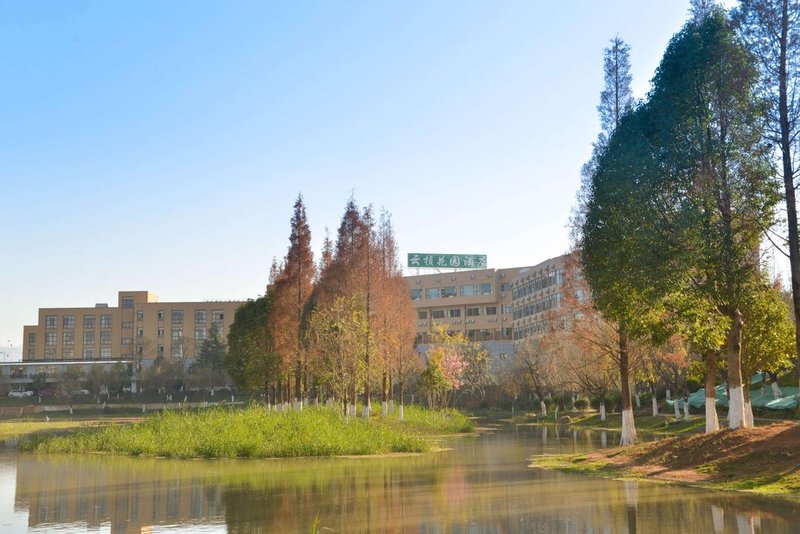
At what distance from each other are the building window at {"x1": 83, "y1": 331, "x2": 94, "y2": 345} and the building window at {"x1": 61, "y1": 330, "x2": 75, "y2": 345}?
8.37 feet

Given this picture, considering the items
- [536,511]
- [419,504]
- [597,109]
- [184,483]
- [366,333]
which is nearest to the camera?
[536,511]

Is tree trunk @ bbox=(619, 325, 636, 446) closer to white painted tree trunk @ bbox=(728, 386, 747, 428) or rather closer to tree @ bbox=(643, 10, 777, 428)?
white painted tree trunk @ bbox=(728, 386, 747, 428)

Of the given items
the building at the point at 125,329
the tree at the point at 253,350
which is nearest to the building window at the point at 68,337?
the building at the point at 125,329

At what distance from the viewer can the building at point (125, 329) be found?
143375 millimetres

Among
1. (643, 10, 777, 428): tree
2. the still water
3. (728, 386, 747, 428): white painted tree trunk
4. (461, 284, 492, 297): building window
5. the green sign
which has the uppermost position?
the green sign

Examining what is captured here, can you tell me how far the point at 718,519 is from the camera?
14336 millimetres

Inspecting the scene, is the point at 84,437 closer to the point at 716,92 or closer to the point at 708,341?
the point at 708,341

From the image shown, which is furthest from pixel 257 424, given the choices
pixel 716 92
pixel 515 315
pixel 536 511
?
pixel 515 315

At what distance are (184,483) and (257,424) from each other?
471 inches

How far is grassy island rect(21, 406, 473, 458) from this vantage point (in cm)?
3287

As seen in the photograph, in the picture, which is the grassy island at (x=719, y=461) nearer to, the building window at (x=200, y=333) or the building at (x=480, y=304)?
the building at (x=480, y=304)

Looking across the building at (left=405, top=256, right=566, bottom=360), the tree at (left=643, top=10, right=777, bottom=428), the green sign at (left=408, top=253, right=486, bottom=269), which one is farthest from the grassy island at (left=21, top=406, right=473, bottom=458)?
the green sign at (left=408, top=253, right=486, bottom=269)

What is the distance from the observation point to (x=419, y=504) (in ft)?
58.7

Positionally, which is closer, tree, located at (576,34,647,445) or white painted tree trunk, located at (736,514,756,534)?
white painted tree trunk, located at (736,514,756,534)
